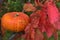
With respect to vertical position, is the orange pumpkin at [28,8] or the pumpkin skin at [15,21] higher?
the orange pumpkin at [28,8]

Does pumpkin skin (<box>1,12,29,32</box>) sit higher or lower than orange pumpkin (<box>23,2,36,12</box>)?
lower

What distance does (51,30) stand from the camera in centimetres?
73

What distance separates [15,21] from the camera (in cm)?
76

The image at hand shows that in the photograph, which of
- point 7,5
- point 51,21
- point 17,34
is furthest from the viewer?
point 7,5

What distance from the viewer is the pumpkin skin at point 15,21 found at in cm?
75

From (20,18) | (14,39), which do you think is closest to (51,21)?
(20,18)

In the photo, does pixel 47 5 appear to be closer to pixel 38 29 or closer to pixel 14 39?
pixel 38 29

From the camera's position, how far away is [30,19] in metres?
0.76

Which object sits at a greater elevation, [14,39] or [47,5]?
[47,5]

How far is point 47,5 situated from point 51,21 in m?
0.07

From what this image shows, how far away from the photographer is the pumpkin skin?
75 cm

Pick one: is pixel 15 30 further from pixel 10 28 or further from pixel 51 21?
pixel 51 21

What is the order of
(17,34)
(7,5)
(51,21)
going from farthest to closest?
(7,5) < (17,34) < (51,21)

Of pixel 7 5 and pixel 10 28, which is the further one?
pixel 7 5
